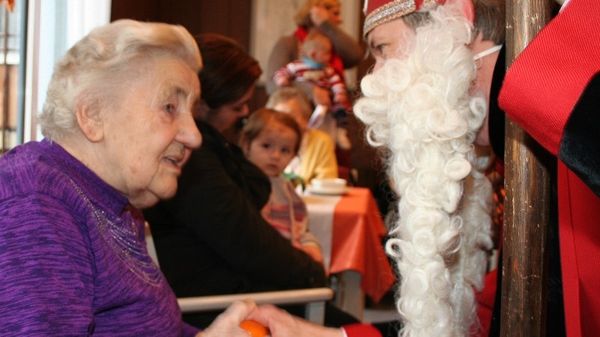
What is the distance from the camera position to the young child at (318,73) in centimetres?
631

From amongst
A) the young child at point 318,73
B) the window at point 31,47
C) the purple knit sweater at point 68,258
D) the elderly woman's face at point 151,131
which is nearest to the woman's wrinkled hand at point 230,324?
the purple knit sweater at point 68,258

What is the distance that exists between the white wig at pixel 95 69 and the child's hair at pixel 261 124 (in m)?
2.25

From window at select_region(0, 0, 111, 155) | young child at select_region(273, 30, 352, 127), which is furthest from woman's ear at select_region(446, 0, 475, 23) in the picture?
young child at select_region(273, 30, 352, 127)

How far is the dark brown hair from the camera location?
10.1 feet

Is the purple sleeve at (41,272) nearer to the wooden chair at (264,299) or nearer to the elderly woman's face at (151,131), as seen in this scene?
the elderly woman's face at (151,131)

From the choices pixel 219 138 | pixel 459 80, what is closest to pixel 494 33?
pixel 459 80

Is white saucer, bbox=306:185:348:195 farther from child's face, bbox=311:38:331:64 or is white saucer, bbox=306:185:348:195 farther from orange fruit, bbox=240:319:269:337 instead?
orange fruit, bbox=240:319:269:337

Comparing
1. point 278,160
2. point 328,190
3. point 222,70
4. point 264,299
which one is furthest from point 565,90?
point 328,190

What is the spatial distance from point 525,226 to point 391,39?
0.63m

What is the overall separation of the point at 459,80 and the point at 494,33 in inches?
7.3

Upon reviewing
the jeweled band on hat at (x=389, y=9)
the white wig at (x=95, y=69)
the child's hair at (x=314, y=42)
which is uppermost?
the jeweled band on hat at (x=389, y=9)

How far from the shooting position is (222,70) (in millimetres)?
3117

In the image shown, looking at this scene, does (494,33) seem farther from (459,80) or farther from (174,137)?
(174,137)

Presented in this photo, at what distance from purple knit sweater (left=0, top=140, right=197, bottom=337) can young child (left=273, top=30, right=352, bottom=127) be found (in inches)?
178
